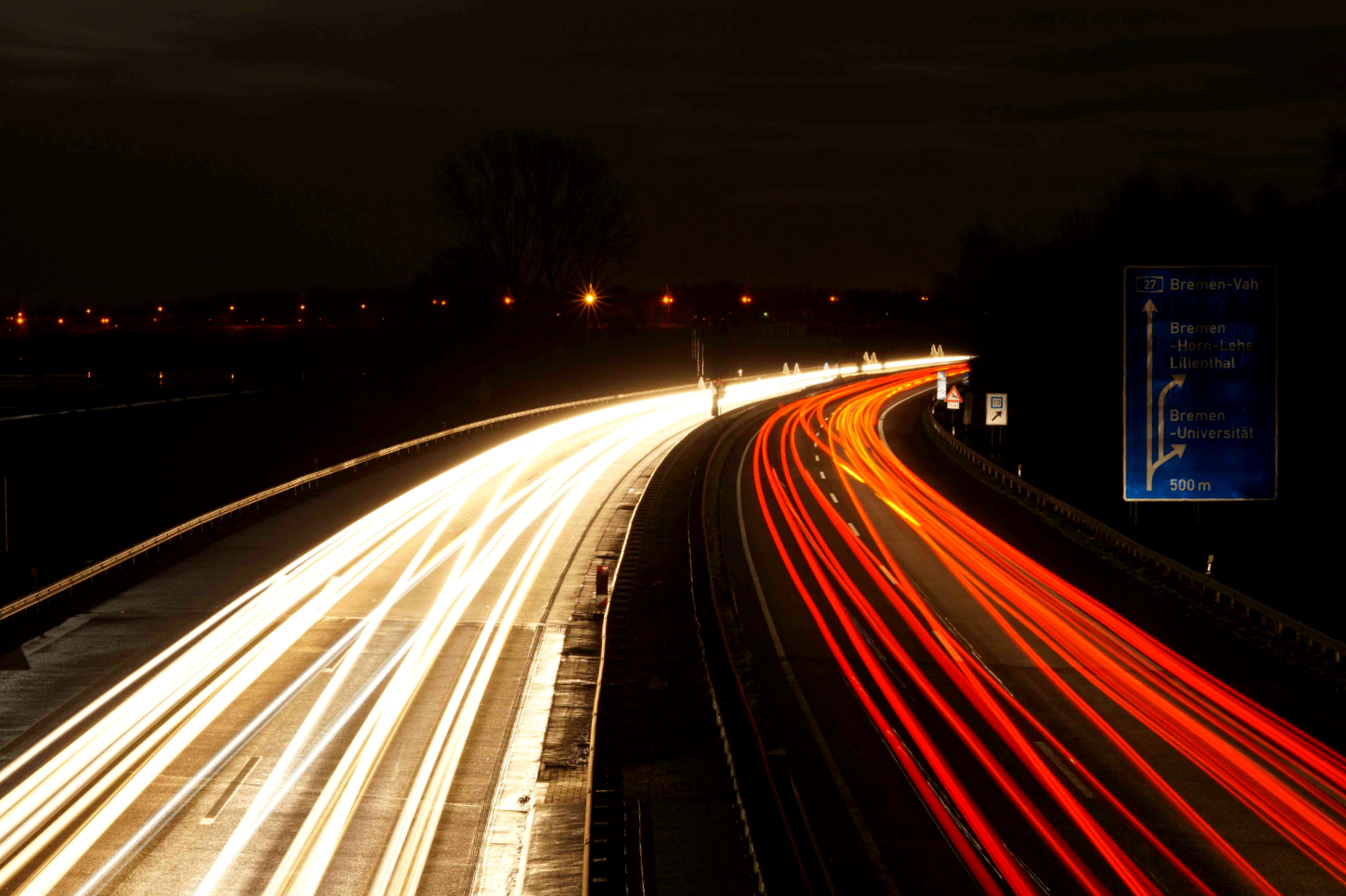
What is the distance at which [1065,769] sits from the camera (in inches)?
580

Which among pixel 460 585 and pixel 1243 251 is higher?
pixel 1243 251

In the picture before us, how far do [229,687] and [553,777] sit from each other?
19.3 ft

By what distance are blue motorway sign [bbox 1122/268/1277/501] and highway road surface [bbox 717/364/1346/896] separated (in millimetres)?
3240

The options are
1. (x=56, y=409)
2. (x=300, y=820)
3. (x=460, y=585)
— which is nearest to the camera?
(x=300, y=820)

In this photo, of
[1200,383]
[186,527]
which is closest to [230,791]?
[186,527]

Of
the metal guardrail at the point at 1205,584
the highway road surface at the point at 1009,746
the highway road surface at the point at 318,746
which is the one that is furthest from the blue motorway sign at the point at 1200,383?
the highway road surface at the point at 318,746

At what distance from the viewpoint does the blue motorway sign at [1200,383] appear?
20922mm

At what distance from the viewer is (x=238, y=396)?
2547 inches

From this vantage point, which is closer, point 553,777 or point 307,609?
point 553,777

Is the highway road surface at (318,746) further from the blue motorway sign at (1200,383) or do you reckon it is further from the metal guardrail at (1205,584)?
the metal guardrail at (1205,584)

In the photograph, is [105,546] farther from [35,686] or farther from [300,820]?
[300,820]

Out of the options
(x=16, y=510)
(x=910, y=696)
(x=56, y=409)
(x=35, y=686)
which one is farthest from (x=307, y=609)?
(x=56, y=409)

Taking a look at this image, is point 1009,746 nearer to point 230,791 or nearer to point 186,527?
point 230,791

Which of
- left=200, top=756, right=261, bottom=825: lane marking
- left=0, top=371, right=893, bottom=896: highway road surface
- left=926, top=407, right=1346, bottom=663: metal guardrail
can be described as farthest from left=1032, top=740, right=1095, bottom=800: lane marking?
left=200, top=756, right=261, bottom=825: lane marking
